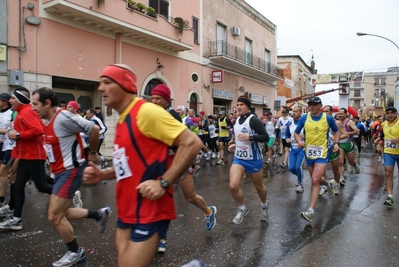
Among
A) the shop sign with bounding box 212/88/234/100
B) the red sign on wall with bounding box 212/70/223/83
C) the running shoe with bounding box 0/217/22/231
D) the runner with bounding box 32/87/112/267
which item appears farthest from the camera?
the shop sign with bounding box 212/88/234/100

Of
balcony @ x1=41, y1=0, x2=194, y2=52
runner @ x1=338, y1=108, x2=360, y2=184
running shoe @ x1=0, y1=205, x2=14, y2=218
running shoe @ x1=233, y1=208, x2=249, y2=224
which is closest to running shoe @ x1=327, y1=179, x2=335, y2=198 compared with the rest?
runner @ x1=338, y1=108, x2=360, y2=184

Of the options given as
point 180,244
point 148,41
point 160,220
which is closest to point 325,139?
point 180,244

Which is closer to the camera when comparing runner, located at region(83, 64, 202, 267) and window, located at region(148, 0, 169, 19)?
runner, located at region(83, 64, 202, 267)

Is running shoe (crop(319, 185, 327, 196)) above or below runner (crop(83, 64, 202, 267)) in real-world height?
below

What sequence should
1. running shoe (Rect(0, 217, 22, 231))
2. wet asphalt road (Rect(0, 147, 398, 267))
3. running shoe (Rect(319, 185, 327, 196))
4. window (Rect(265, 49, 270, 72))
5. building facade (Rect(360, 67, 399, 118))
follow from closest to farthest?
wet asphalt road (Rect(0, 147, 398, 267)) → running shoe (Rect(0, 217, 22, 231)) → running shoe (Rect(319, 185, 327, 196)) → window (Rect(265, 49, 270, 72)) → building facade (Rect(360, 67, 399, 118))

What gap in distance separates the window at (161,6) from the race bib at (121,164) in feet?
49.8

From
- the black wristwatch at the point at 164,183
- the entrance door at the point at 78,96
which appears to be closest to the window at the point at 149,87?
the entrance door at the point at 78,96

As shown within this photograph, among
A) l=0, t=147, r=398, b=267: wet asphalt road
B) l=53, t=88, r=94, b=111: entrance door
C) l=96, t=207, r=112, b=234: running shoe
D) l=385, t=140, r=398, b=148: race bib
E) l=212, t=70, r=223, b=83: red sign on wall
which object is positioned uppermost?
l=212, t=70, r=223, b=83: red sign on wall

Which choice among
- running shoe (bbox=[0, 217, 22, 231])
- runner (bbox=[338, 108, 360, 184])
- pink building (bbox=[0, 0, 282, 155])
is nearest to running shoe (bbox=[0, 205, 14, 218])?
running shoe (bbox=[0, 217, 22, 231])

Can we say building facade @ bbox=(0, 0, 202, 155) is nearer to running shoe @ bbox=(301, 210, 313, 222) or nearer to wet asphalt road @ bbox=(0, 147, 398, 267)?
wet asphalt road @ bbox=(0, 147, 398, 267)

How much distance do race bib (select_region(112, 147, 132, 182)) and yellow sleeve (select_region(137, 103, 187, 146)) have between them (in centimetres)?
22

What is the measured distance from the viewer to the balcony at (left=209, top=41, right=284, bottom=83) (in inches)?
814

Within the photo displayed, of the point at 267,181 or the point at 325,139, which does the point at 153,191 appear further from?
the point at 267,181

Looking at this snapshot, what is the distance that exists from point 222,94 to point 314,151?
16.3 m
